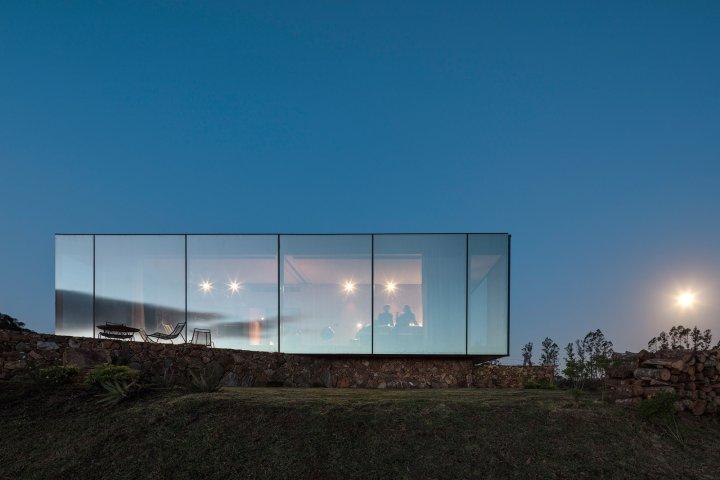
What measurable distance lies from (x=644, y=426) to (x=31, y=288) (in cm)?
1813

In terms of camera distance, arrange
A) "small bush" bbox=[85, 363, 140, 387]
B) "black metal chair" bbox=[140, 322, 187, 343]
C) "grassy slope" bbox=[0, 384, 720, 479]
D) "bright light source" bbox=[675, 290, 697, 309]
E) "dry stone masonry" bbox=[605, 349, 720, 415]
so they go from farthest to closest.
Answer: "bright light source" bbox=[675, 290, 697, 309] → "black metal chair" bbox=[140, 322, 187, 343] → "small bush" bbox=[85, 363, 140, 387] → "dry stone masonry" bbox=[605, 349, 720, 415] → "grassy slope" bbox=[0, 384, 720, 479]

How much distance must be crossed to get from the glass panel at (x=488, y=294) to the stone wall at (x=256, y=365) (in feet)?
3.05

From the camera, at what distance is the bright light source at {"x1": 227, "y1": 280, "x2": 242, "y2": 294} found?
38.9 feet

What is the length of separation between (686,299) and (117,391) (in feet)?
45.4

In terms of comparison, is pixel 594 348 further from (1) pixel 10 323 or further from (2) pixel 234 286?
(1) pixel 10 323

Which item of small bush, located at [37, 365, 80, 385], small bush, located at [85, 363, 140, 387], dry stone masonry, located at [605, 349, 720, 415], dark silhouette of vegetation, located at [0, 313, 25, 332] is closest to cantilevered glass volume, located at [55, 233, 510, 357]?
dark silhouette of vegetation, located at [0, 313, 25, 332]

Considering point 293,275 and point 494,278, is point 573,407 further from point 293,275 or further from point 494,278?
point 293,275

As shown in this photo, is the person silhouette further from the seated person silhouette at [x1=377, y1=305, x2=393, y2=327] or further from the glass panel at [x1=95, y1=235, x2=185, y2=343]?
the glass panel at [x1=95, y1=235, x2=185, y2=343]

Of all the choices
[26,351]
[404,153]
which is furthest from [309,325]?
[404,153]

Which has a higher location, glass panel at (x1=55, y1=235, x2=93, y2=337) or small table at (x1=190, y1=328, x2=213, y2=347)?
glass panel at (x1=55, y1=235, x2=93, y2=337)

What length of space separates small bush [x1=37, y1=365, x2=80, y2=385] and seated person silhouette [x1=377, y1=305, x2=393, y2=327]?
705 centimetres

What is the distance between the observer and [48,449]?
16.1 feet

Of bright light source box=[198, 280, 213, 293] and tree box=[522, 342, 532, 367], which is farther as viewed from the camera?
tree box=[522, 342, 532, 367]

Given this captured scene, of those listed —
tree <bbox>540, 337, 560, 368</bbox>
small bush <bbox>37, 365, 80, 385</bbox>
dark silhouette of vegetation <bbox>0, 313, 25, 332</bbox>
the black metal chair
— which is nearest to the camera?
small bush <bbox>37, 365, 80, 385</bbox>
